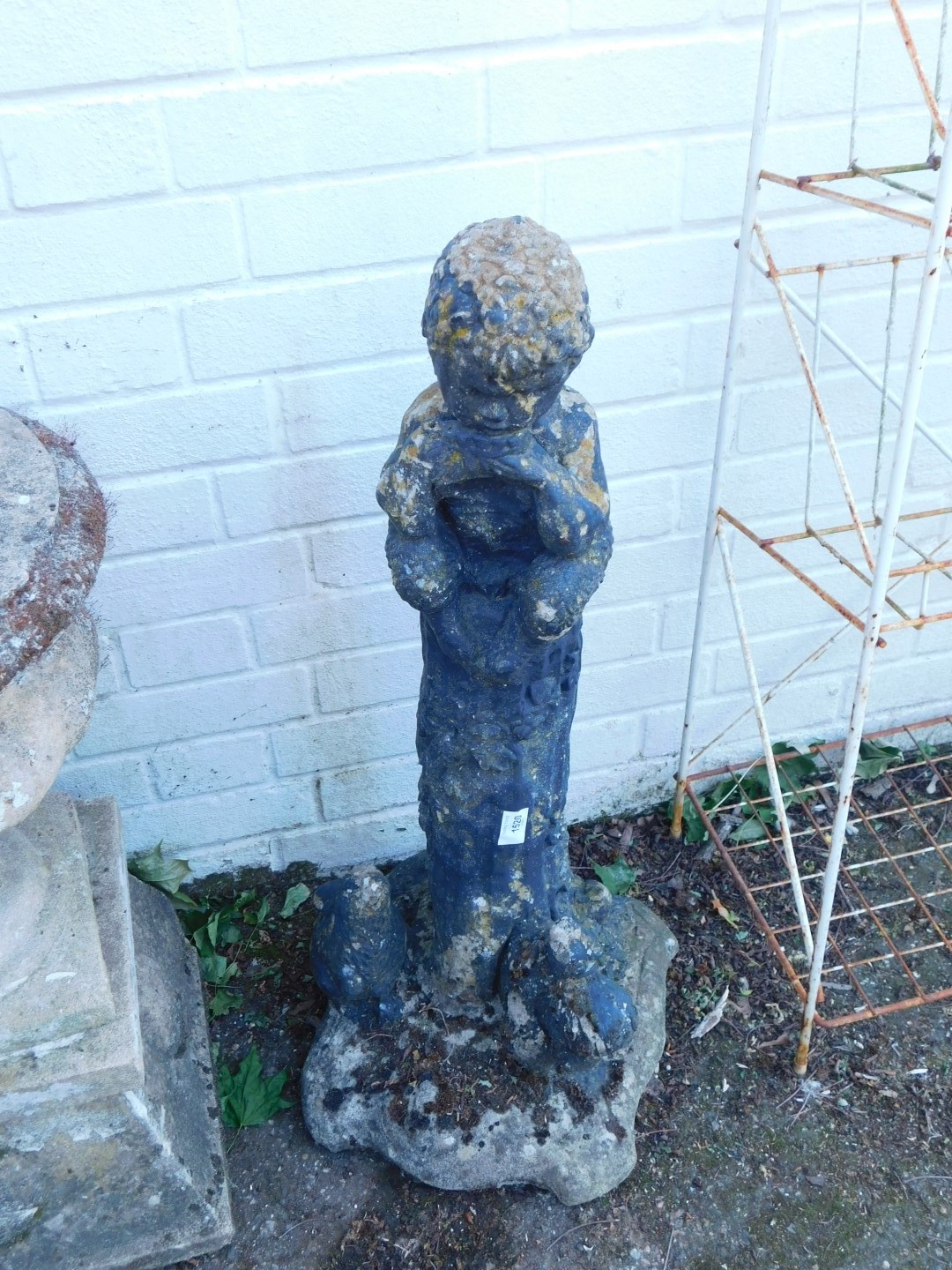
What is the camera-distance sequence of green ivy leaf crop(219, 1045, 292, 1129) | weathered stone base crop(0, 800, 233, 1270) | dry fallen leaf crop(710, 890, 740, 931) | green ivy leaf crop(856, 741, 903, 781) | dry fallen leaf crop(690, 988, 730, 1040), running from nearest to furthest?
weathered stone base crop(0, 800, 233, 1270) → green ivy leaf crop(219, 1045, 292, 1129) → dry fallen leaf crop(690, 988, 730, 1040) → dry fallen leaf crop(710, 890, 740, 931) → green ivy leaf crop(856, 741, 903, 781)

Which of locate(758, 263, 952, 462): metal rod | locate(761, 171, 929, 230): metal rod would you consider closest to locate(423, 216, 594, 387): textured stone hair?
locate(761, 171, 929, 230): metal rod

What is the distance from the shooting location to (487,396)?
145cm

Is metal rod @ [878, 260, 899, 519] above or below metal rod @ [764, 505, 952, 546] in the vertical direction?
A: above

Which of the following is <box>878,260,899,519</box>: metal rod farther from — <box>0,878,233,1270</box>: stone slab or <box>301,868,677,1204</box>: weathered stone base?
<box>0,878,233,1270</box>: stone slab

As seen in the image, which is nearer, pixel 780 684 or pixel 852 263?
pixel 852 263

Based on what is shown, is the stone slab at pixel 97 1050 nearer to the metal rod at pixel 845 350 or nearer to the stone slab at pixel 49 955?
the stone slab at pixel 49 955

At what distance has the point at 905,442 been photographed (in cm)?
A: 160

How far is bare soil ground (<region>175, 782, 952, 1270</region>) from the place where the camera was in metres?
1.97

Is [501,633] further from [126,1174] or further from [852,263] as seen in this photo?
[126,1174]

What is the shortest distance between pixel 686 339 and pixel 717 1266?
178 centimetres

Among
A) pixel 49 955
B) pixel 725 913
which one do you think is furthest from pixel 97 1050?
pixel 725 913

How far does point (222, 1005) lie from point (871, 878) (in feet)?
5.28

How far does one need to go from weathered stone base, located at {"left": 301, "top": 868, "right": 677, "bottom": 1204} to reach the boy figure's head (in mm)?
1240

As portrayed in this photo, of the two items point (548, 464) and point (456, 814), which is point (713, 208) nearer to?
point (548, 464)
